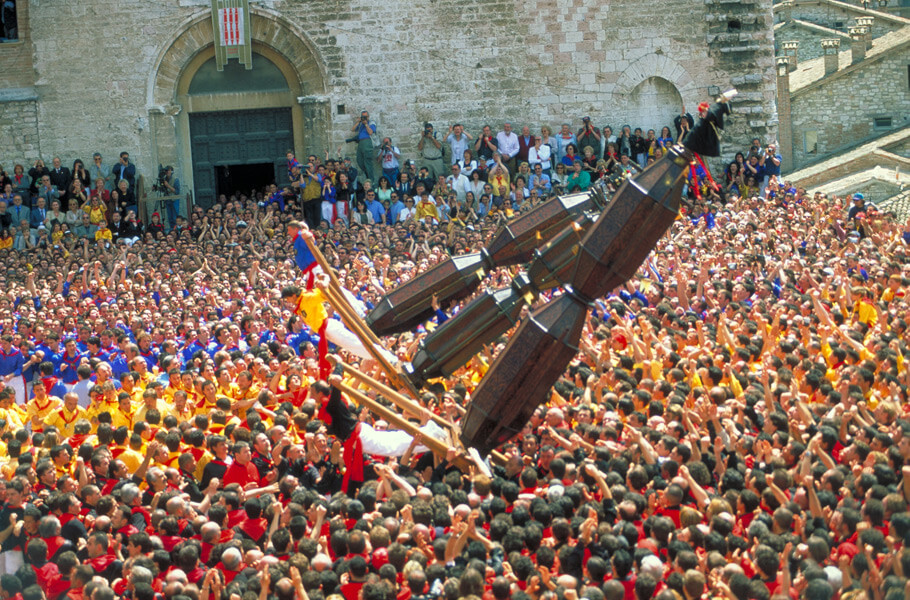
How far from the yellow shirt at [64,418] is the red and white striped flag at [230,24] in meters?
15.5

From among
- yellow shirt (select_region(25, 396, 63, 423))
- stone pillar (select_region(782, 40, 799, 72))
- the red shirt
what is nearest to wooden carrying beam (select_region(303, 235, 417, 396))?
the red shirt

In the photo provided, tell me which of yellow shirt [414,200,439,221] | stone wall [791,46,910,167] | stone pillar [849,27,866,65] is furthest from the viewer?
stone pillar [849,27,866,65]

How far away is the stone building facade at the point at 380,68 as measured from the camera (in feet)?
85.7

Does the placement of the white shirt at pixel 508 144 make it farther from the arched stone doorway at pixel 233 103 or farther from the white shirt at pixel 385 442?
the white shirt at pixel 385 442

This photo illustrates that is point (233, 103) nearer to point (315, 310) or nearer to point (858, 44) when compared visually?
point (315, 310)

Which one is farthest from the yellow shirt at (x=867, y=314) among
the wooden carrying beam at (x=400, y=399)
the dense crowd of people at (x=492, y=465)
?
the wooden carrying beam at (x=400, y=399)

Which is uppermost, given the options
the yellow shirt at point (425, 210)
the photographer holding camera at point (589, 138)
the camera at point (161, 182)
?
the photographer holding camera at point (589, 138)

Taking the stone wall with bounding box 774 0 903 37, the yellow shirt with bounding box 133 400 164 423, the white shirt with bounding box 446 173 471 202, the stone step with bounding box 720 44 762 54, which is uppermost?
the stone wall with bounding box 774 0 903 37

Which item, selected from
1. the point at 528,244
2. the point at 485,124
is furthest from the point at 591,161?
the point at 528,244

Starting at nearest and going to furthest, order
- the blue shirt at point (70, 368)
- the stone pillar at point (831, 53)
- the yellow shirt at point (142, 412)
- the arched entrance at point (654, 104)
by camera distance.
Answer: the yellow shirt at point (142, 412) < the blue shirt at point (70, 368) < the arched entrance at point (654, 104) < the stone pillar at point (831, 53)

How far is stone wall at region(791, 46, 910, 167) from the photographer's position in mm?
37562

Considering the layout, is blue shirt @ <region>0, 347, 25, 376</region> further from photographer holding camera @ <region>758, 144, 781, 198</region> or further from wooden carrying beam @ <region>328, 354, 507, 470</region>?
photographer holding camera @ <region>758, 144, 781, 198</region>

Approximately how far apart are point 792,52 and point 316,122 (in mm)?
23256

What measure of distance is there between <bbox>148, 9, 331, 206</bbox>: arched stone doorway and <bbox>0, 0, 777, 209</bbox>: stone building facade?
0.10 feet
